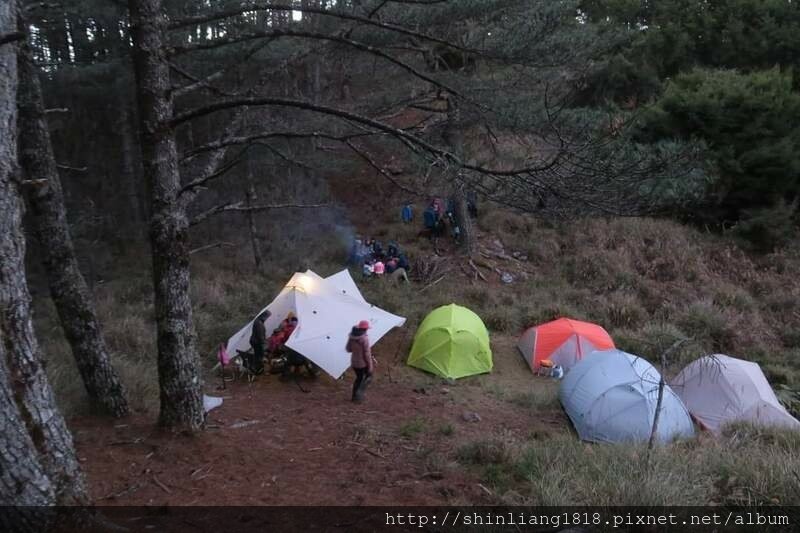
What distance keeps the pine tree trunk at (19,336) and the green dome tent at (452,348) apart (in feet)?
26.7

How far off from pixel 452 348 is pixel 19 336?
8567 millimetres

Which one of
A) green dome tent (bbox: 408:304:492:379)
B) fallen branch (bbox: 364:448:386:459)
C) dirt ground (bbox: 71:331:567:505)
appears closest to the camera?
dirt ground (bbox: 71:331:567:505)

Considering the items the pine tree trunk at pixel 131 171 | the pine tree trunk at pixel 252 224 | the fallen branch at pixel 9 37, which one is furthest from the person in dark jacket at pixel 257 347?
the pine tree trunk at pixel 131 171

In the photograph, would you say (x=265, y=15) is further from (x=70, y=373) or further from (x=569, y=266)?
(x=569, y=266)

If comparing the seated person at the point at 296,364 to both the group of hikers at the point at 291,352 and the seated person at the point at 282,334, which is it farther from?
the seated person at the point at 282,334

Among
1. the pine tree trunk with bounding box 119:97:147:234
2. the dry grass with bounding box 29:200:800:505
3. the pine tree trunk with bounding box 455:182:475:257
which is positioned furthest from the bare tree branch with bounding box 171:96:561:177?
the pine tree trunk with bounding box 119:97:147:234

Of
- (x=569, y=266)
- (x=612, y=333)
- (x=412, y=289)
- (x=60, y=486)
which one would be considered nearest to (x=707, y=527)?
(x=60, y=486)

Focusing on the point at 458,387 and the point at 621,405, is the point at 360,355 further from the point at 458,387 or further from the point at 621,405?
the point at 621,405

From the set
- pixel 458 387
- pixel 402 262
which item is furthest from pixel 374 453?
pixel 402 262

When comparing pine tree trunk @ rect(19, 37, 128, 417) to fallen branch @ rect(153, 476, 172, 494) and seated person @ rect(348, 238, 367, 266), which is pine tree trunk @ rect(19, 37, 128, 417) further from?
seated person @ rect(348, 238, 367, 266)

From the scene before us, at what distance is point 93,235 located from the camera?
1733 cm

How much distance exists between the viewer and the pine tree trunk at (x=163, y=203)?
17.1ft

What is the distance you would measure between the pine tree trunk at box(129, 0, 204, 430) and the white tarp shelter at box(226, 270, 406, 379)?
429cm

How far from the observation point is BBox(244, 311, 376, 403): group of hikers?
29.8ft
